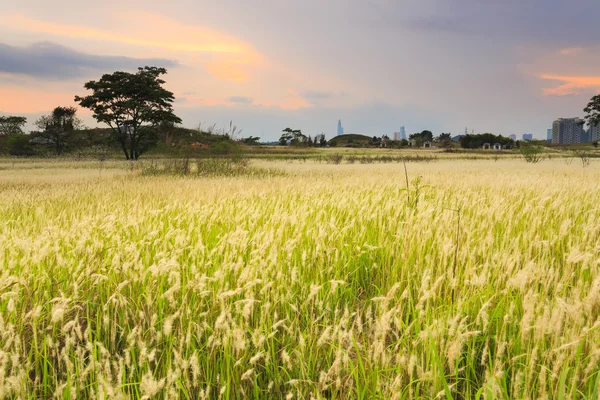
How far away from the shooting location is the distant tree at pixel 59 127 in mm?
53147

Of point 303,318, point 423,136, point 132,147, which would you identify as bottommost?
point 303,318

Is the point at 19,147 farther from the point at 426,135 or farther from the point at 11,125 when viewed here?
the point at 426,135

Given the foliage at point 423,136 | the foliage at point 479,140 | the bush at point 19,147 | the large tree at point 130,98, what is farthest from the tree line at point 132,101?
the foliage at point 423,136

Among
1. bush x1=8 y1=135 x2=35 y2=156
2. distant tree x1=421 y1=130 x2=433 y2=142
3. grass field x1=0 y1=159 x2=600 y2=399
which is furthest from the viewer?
distant tree x1=421 y1=130 x2=433 y2=142

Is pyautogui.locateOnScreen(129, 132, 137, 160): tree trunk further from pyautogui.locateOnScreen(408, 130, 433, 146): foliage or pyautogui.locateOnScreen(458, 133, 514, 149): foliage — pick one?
pyautogui.locateOnScreen(408, 130, 433, 146): foliage

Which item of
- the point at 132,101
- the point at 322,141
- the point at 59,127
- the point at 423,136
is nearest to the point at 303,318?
the point at 132,101

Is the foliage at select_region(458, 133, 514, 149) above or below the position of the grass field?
above

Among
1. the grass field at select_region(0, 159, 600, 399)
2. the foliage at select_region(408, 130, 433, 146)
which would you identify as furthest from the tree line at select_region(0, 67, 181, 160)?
the foliage at select_region(408, 130, 433, 146)

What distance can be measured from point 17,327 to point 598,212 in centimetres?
707

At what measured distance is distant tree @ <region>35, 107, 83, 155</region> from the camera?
174ft

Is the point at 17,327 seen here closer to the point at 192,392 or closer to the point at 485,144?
the point at 192,392

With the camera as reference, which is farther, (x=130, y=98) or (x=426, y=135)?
(x=426, y=135)

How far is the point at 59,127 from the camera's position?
5441 cm

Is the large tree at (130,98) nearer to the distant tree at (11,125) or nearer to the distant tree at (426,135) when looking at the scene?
the distant tree at (11,125)
